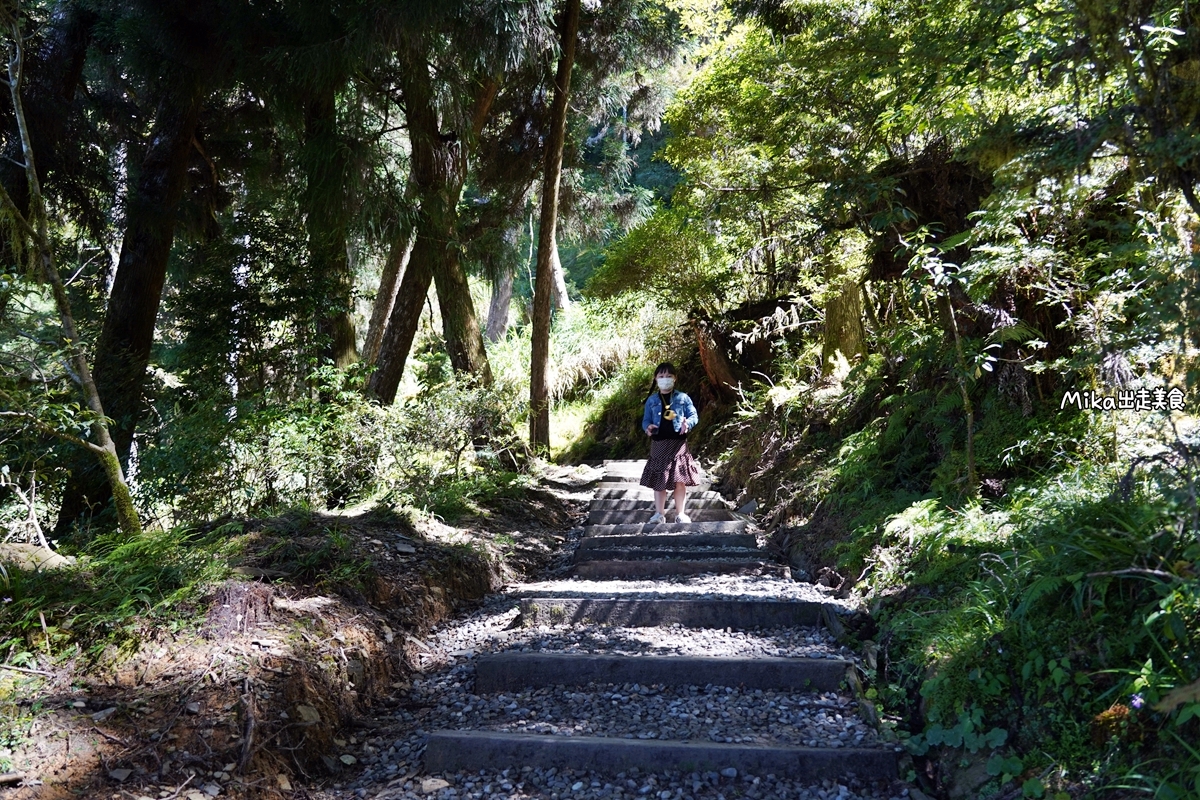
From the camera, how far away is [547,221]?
30.4ft

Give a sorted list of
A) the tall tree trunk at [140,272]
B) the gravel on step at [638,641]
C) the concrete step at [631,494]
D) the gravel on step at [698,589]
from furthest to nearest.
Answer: the concrete step at [631,494] → the tall tree trunk at [140,272] → the gravel on step at [698,589] → the gravel on step at [638,641]

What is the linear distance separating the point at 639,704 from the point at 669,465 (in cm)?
351

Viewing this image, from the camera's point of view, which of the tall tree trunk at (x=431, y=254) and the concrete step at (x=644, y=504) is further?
the concrete step at (x=644, y=504)

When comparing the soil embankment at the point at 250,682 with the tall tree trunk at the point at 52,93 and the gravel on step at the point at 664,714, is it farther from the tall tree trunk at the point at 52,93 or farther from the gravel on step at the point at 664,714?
the tall tree trunk at the point at 52,93

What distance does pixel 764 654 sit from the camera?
3840 mm

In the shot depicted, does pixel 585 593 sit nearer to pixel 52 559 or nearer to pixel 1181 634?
pixel 52 559

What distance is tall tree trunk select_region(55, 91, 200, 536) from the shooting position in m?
6.48

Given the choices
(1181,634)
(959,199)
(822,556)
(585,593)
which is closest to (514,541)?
(585,593)

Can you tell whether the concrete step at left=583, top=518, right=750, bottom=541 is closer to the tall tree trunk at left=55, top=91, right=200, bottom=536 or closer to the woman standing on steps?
the woman standing on steps

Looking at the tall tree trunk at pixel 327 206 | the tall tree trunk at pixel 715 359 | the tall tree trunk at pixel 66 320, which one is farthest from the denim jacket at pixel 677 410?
the tall tree trunk at pixel 715 359

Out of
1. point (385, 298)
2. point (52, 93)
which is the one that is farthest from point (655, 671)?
point (52, 93)

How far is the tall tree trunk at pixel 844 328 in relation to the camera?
28.4 feet

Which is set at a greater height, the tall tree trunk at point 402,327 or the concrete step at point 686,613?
the tall tree trunk at point 402,327

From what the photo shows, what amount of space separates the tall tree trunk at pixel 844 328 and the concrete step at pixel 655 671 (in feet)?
17.9
